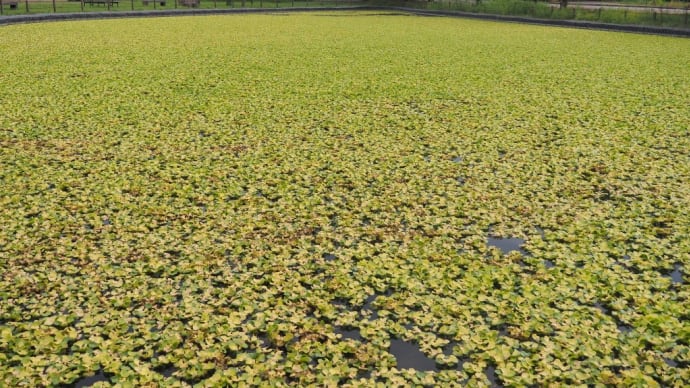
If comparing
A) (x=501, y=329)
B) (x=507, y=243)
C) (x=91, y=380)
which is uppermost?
(x=507, y=243)

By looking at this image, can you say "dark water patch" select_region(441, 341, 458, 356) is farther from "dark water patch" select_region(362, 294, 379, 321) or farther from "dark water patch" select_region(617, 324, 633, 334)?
"dark water patch" select_region(617, 324, 633, 334)

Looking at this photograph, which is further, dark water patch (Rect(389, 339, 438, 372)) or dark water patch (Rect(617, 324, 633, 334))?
dark water patch (Rect(617, 324, 633, 334))

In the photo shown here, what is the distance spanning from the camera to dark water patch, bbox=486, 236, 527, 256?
4945 millimetres

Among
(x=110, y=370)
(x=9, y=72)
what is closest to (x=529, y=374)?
(x=110, y=370)

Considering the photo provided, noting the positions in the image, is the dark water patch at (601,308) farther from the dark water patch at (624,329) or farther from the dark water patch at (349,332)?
the dark water patch at (349,332)

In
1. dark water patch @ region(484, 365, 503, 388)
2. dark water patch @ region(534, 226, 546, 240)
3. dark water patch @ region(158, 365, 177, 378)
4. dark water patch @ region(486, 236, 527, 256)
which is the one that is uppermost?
dark water patch @ region(534, 226, 546, 240)

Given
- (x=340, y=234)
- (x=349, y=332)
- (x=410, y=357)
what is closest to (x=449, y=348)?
(x=410, y=357)

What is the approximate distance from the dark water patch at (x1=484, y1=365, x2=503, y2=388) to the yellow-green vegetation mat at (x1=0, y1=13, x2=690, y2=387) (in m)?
0.05

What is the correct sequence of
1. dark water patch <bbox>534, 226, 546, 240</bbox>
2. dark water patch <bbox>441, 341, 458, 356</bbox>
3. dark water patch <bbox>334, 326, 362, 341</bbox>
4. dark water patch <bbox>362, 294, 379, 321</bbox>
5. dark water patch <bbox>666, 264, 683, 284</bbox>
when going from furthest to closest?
1. dark water patch <bbox>534, 226, 546, 240</bbox>
2. dark water patch <bbox>666, 264, 683, 284</bbox>
3. dark water patch <bbox>362, 294, 379, 321</bbox>
4. dark water patch <bbox>334, 326, 362, 341</bbox>
5. dark water patch <bbox>441, 341, 458, 356</bbox>

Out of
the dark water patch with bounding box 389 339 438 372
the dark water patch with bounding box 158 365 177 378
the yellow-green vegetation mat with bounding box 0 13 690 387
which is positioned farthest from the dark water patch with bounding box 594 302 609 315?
the dark water patch with bounding box 158 365 177 378

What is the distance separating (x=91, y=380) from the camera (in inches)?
130

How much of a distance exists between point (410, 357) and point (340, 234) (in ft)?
5.91

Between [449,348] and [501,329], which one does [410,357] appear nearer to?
[449,348]

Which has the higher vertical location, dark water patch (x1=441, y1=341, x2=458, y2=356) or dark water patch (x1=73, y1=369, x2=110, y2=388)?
dark water patch (x1=441, y1=341, x2=458, y2=356)
